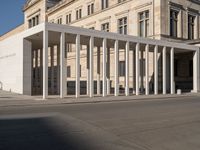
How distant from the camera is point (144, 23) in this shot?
40625mm

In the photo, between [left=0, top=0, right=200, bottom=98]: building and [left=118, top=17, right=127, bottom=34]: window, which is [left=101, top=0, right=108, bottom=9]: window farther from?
[left=118, top=17, right=127, bottom=34]: window

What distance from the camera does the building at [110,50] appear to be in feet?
84.7

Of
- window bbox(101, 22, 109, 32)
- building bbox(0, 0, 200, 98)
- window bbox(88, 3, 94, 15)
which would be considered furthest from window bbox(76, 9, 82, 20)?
window bbox(101, 22, 109, 32)

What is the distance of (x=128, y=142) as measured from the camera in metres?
7.76

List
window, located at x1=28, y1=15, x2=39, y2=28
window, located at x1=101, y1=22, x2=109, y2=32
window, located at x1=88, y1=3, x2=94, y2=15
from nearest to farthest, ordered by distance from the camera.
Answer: window, located at x1=101, y1=22, x2=109, y2=32
window, located at x1=88, y1=3, x2=94, y2=15
window, located at x1=28, y1=15, x2=39, y2=28

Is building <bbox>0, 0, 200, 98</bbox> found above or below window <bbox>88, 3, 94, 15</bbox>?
below

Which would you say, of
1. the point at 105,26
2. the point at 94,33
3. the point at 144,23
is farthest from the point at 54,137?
the point at 105,26

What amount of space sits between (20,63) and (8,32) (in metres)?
62.9

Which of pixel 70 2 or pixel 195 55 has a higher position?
pixel 70 2

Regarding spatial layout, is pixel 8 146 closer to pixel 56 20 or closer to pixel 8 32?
pixel 56 20

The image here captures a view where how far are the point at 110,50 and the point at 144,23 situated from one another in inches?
250

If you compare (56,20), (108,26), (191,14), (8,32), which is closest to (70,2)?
(56,20)

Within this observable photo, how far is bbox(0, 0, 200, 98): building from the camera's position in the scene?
2583 cm

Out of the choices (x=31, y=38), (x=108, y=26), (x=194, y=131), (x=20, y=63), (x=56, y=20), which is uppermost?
(x=56, y=20)
